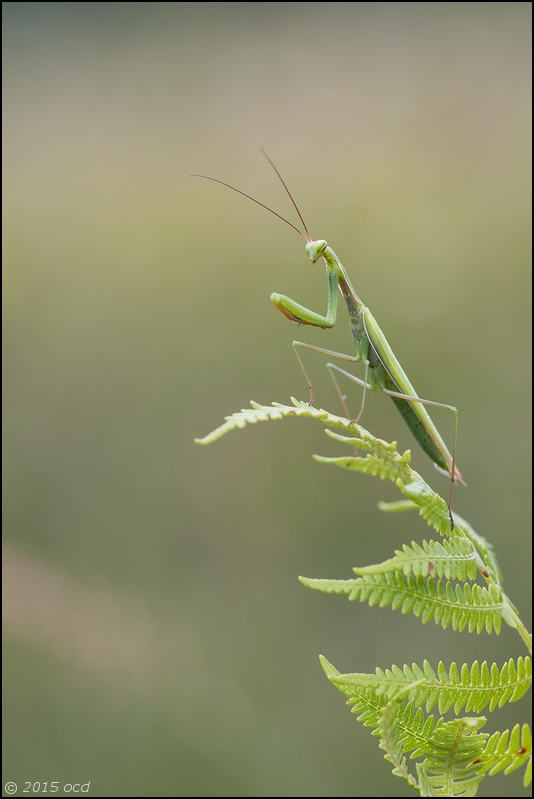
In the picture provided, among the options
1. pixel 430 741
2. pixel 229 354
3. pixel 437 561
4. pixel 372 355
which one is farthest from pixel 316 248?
pixel 229 354

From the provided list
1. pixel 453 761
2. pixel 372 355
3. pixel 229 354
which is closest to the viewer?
pixel 453 761

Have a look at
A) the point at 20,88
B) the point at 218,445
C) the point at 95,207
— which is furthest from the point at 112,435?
the point at 20,88

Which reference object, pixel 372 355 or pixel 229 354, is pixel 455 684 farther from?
pixel 229 354

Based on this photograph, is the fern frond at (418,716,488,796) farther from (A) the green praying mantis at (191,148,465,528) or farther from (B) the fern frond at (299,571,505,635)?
(A) the green praying mantis at (191,148,465,528)

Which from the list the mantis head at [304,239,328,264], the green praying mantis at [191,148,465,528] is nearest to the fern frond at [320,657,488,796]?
the green praying mantis at [191,148,465,528]

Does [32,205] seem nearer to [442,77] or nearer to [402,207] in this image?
[402,207]

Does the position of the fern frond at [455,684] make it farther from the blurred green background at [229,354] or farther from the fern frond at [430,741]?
the blurred green background at [229,354]
